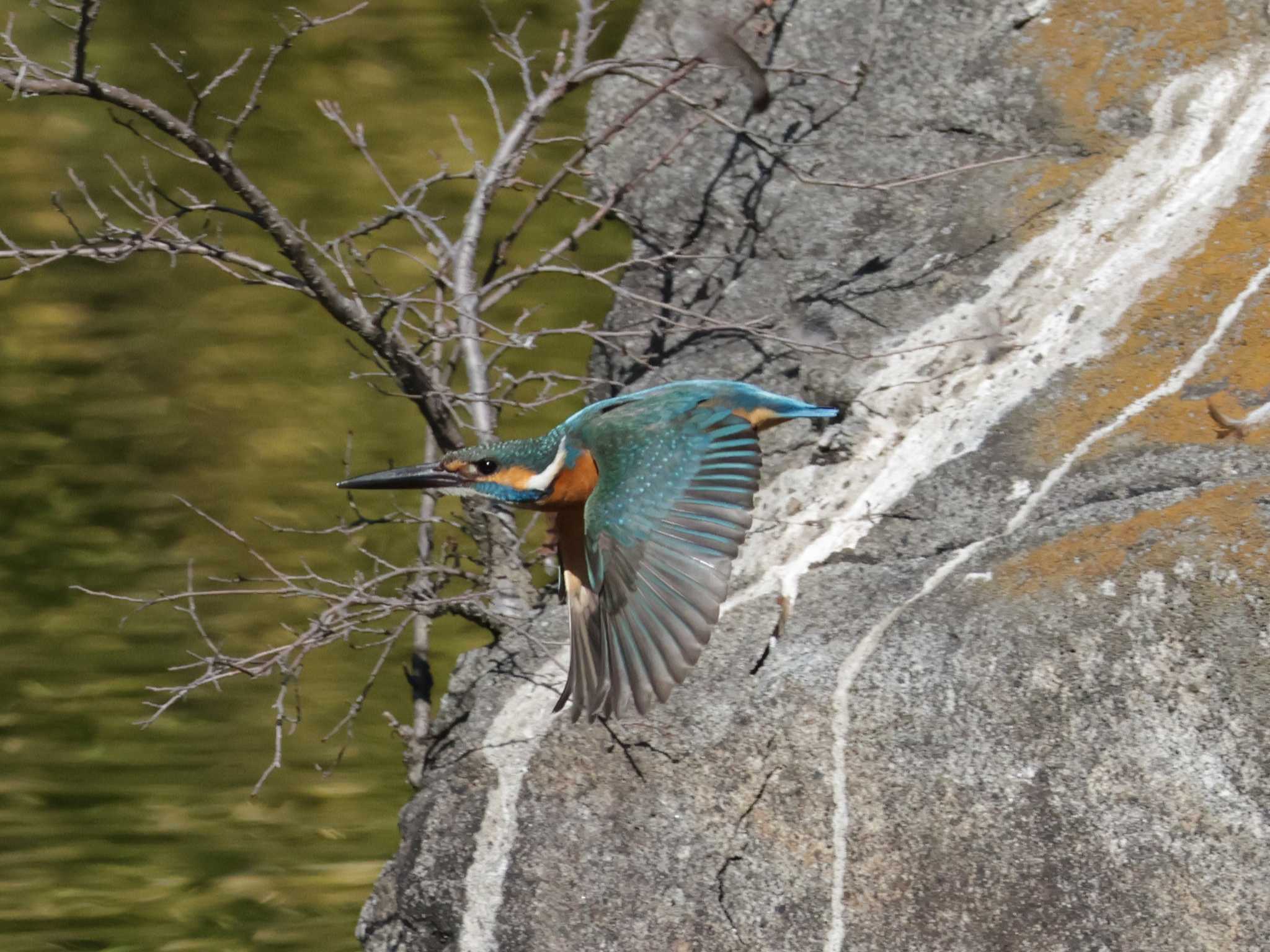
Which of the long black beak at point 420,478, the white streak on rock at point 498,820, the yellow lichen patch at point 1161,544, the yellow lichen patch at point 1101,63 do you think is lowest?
the white streak on rock at point 498,820

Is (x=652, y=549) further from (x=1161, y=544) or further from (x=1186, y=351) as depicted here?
(x=1186, y=351)

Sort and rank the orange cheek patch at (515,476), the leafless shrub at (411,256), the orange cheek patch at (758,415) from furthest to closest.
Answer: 1. the leafless shrub at (411,256)
2. the orange cheek patch at (758,415)
3. the orange cheek patch at (515,476)

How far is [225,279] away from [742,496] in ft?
5.09

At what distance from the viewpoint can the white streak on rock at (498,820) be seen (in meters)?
2.52

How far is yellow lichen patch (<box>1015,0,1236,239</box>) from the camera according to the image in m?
2.94

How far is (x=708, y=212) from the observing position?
331 cm

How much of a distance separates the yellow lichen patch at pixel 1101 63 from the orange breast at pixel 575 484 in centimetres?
114

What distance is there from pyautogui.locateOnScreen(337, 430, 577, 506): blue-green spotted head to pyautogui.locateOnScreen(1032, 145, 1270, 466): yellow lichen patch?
93cm

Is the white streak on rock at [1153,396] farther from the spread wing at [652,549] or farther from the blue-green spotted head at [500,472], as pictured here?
the blue-green spotted head at [500,472]

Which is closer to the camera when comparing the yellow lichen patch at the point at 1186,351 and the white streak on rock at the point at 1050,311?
the yellow lichen patch at the point at 1186,351

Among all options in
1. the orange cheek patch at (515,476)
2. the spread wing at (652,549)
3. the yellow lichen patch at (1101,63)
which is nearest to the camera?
the spread wing at (652,549)

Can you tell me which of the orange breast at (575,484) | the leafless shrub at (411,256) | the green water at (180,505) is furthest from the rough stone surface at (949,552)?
the green water at (180,505)

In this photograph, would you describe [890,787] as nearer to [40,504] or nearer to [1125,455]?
[1125,455]

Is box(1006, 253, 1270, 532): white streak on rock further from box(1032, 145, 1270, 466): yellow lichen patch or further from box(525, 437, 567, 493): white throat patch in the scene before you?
box(525, 437, 567, 493): white throat patch
